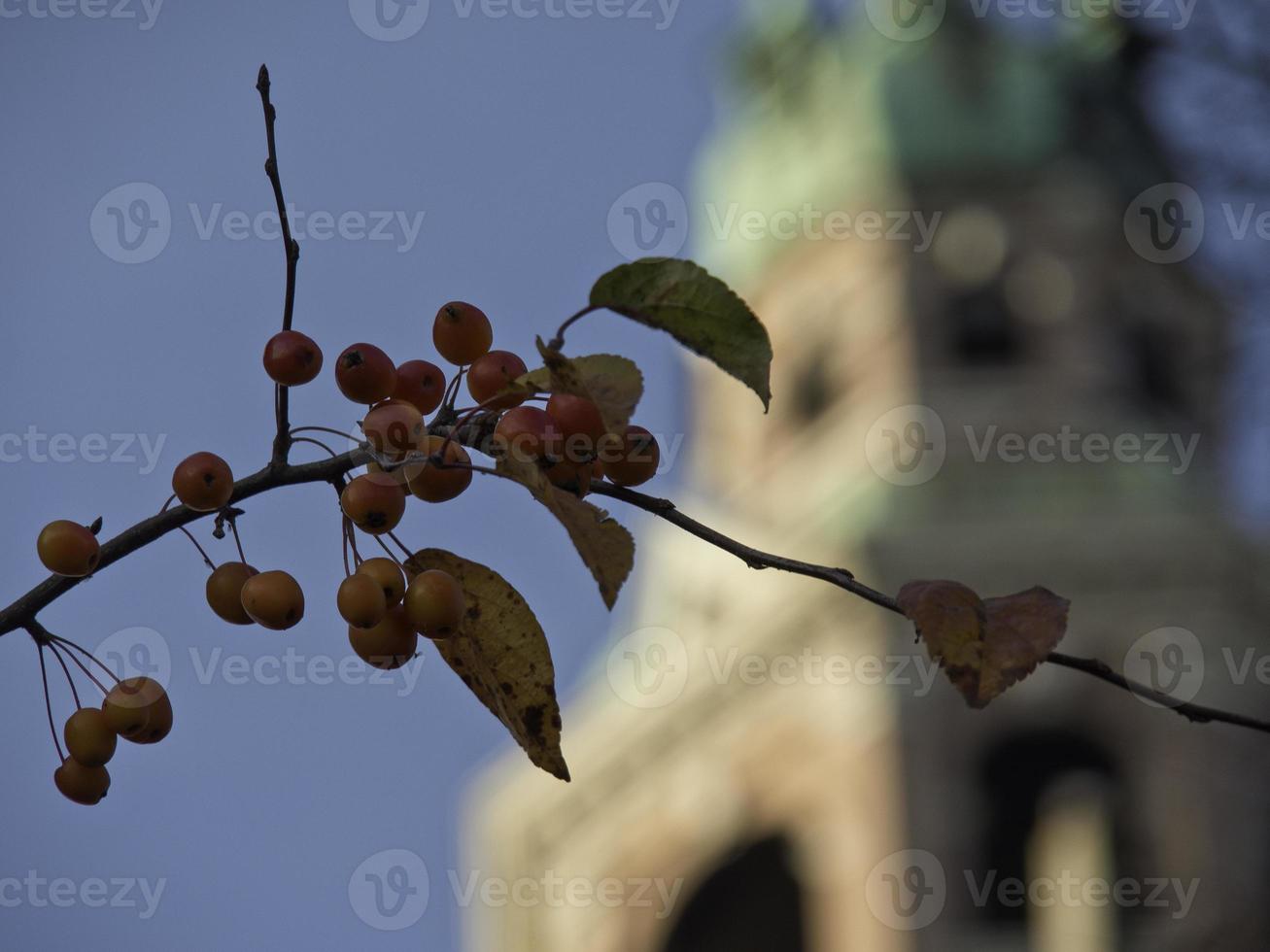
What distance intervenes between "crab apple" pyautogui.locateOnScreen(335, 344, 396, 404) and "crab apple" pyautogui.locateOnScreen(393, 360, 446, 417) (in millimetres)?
55

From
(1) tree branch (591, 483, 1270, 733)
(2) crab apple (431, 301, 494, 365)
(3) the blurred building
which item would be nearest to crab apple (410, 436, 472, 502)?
(1) tree branch (591, 483, 1270, 733)

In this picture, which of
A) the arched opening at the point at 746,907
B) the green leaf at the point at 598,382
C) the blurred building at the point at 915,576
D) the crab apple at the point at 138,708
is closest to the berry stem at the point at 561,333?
the green leaf at the point at 598,382

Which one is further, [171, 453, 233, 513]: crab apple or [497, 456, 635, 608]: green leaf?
[171, 453, 233, 513]: crab apple

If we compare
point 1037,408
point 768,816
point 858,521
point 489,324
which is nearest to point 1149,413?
point 1037,408

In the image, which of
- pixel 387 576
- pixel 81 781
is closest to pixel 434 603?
pixel 387 576

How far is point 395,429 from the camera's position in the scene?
1.81 m

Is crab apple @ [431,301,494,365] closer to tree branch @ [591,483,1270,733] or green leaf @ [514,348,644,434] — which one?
green leaf @ [514,348,644,434]

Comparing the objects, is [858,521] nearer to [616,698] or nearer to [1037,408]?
[1037,408]

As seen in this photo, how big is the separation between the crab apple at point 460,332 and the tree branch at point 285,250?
0.27m

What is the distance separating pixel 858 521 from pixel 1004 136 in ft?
18.5

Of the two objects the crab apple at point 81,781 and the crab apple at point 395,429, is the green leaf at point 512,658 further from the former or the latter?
the crab apple at point 81,781

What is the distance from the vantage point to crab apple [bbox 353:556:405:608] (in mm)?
1898

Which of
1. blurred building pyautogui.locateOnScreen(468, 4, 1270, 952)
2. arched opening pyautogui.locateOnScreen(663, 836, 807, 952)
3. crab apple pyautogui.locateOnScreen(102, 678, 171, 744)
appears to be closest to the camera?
crab apple pyautogui.locateOnScreen(102, 678, 171, 744)

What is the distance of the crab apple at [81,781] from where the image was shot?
2084mm
